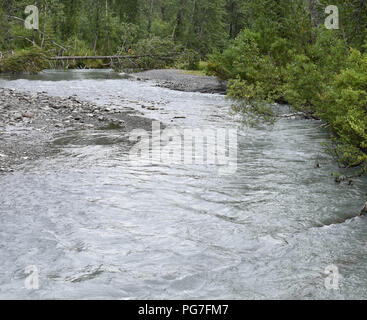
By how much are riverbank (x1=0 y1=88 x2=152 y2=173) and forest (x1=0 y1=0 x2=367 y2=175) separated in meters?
4.38

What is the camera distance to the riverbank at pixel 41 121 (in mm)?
9609

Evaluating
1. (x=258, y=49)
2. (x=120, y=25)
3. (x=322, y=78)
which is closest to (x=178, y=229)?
(x=322, y=78)

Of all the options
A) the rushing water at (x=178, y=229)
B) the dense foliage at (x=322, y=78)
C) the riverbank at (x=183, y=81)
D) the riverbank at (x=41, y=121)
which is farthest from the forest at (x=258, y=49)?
the riverbank at (x=41, y=121)

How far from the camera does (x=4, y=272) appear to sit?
4.69 metres

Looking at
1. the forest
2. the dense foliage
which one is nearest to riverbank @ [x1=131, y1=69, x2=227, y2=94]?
the forest

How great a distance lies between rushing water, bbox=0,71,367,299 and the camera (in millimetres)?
4562

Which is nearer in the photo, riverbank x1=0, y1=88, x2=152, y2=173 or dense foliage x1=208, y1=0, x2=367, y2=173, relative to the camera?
dense foliage x1=208, y1=0, x2=367, y2=173

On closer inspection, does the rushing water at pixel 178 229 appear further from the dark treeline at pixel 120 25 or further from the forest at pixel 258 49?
the dark treeline at pixel 120 25

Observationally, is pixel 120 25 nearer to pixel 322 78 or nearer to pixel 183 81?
pixel 183 81

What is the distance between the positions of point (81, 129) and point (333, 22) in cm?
804

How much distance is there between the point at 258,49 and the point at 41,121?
7126 mm

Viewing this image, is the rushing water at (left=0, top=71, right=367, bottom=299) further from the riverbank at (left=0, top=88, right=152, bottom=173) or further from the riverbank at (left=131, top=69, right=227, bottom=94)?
the riverbank at (left=131, top=69, right=227, bottom=94)
